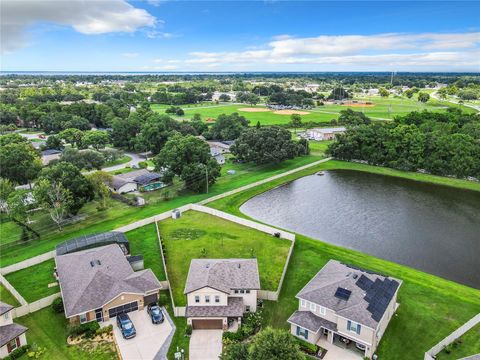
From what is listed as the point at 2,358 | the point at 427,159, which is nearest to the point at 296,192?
the point at 427,159

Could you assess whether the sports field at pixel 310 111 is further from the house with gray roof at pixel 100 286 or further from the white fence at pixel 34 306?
the white fence at pixel 34 306

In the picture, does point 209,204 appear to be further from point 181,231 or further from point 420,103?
point 420,103

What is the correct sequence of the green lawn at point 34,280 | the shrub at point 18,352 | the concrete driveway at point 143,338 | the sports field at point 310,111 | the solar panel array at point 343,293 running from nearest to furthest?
the shrub at point 18,352 → the concrete driveway at point 143,338 → the solar panel array at point 343,293 → the green lawn at point 34,280 → the sports field at point 310,111

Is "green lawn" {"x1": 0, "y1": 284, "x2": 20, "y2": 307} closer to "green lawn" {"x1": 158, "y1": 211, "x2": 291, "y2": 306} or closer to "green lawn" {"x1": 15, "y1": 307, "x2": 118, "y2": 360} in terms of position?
"green lawn" {"x1": 15, "y1": 307, "x2": 118, "y2": 360}

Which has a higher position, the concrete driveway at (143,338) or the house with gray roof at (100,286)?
the house with gray roof at (100,286)

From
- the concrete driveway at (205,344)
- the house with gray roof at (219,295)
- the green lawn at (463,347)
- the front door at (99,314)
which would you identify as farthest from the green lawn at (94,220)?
the green lawn at (463,347)

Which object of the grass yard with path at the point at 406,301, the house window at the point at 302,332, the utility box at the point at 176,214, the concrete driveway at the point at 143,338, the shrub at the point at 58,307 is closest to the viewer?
the concrete driveway at the point at 143,338
